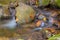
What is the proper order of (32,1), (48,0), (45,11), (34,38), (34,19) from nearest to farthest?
1. (34,38)
2. (34,19)
3. (45,11)
4. (48,0)
5. (32,1)

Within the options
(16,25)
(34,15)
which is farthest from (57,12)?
(16,25)

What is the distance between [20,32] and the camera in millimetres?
5988

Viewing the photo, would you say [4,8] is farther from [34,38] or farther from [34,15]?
[34,38]

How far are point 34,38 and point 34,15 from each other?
251 centimetres

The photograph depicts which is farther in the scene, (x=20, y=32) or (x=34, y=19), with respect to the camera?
(x=34, y=19)

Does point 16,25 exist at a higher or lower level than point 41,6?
lower

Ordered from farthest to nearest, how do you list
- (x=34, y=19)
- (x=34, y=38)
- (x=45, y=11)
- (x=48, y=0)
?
(x=48, y=0)
(x=45, y=11)
(x=34, y=19)
(x=34, y=38)

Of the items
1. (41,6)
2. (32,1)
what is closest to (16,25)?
(41,6)

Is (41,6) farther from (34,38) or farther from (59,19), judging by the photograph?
(34,38)

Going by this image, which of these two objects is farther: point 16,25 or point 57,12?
point 57,12

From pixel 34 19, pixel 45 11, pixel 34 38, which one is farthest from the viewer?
pixel 45 11

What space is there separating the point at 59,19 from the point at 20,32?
2197mm

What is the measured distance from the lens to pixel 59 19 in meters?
7.26

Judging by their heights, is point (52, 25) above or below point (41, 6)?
below
